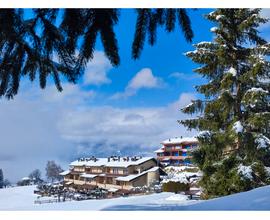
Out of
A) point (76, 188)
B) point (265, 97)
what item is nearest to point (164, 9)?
point (76, 188)

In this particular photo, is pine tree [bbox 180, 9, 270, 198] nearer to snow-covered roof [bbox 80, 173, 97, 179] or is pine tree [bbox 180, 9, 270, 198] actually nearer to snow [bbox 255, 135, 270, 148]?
snow [bbox 255, 135, 270, 148]

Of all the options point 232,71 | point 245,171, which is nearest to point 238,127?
point 245,171

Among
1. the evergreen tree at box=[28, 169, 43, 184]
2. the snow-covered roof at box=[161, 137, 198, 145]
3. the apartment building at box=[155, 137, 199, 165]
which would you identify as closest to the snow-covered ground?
the evergreen tree at box=[28, 169, 43, 184]

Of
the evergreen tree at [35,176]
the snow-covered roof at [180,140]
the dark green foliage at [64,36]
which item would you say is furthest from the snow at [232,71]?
the dark green foliage at [64,36]

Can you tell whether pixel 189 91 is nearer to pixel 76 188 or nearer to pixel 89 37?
pixel 76 188

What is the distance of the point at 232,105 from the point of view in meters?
5.93

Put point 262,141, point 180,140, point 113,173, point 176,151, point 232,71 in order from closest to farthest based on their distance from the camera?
1. point 113,173
2. point 176,151
3. point 180,140
4. point 262,141
5. point 232,71

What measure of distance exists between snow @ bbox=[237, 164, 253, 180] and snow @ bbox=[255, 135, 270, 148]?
398 mm

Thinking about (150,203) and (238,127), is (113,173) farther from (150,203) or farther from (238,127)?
(238,127)

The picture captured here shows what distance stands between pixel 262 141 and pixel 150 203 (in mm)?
2280

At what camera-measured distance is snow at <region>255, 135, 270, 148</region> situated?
18.4 ft

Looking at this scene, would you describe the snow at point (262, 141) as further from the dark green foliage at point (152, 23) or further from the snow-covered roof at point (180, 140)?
the dark green foliage at point (152, 23)

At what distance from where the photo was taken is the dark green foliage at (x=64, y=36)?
1373 mm

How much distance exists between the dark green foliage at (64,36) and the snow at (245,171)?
4.41 meters
